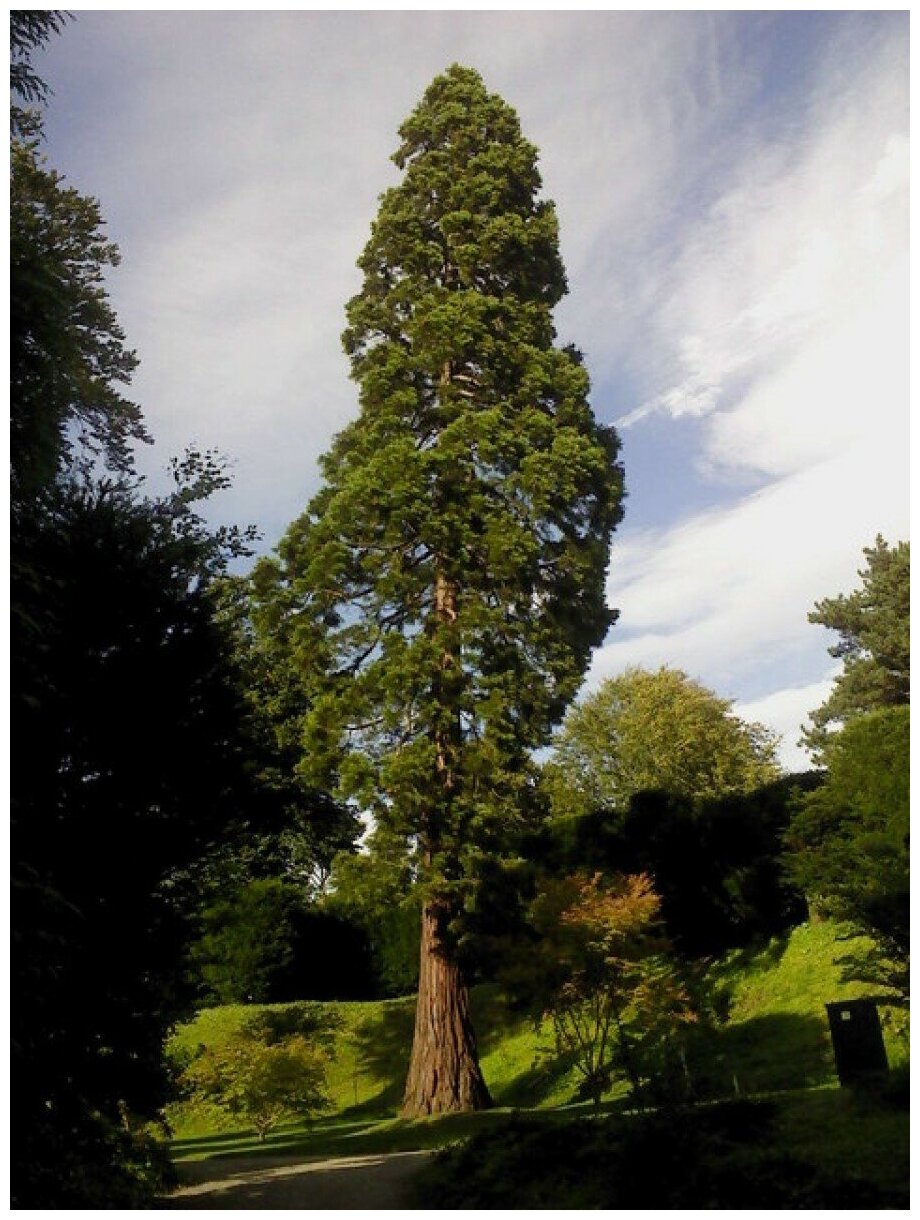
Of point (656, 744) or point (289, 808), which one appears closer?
point (289, 808)

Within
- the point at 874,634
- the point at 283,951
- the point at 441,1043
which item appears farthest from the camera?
the point at 874,634

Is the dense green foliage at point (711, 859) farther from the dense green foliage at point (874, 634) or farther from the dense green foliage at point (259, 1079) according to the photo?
the dense green foliage at point (874, 634)

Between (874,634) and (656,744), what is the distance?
13.3m

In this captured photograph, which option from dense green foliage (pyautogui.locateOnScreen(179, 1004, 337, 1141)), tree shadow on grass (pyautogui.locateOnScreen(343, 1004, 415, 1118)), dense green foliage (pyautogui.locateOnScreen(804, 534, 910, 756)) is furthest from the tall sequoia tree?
dense green foliage (pyautogui.locateOnScreen(804, 534, 910, 756))

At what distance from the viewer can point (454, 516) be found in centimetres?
1539

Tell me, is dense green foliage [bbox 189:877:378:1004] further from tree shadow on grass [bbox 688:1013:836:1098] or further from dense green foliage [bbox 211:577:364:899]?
tree shadow on grass [bbox 688:1013:836:1098]

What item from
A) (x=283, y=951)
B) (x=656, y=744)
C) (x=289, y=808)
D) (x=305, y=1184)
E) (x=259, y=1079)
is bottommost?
(x=259, y=1079)

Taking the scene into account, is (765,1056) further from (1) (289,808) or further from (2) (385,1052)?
(1) (289,808)

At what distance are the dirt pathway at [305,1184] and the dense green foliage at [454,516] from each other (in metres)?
4.30

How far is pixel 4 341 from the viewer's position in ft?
22.6

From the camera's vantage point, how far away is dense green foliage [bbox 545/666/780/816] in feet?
135

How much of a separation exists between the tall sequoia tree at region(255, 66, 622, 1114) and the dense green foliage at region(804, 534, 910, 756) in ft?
54.8

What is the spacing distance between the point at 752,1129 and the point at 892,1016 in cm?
636

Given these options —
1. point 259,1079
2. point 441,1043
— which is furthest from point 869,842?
point 259,1079
